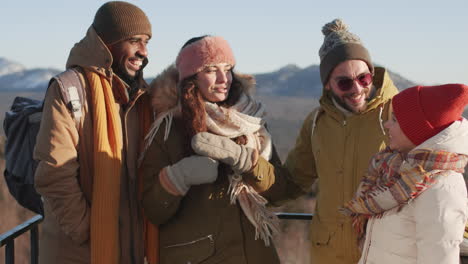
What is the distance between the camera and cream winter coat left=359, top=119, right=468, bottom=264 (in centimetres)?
221

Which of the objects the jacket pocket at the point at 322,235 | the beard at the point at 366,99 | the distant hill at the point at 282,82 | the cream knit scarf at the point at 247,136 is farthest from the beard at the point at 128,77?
the distant hill at the point at 282,82

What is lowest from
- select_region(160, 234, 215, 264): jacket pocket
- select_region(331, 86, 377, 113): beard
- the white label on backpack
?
select_region(160, 234, 215, 264): jacket pocket

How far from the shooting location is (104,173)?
9.37 ft

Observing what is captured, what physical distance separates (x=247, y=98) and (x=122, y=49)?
643 millimetres

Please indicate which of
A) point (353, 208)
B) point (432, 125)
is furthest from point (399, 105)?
point (353, 208)

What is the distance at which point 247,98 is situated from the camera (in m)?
3.12

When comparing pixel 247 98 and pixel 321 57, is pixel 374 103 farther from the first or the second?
pixel 247 98

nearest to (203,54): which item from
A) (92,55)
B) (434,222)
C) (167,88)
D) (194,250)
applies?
(167,88)

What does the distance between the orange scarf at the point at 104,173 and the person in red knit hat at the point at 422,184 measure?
3.73 ft

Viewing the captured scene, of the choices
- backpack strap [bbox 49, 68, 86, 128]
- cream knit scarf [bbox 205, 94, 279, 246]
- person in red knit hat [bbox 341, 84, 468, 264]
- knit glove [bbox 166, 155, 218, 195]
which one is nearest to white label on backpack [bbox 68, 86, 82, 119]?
backpack strap [bbox 49, 68, 86, 128]

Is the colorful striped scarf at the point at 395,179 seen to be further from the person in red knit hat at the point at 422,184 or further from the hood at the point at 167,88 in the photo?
the hood at the point at 167,88

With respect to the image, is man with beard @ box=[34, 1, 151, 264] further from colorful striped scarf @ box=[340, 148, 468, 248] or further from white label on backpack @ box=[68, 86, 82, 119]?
colorful striped scarf @ box=[340, 148, 468, 248]

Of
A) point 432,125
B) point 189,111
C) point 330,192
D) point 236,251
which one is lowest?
point 236,251

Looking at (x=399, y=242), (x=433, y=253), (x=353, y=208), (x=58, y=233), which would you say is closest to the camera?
(x=433, y=253)
